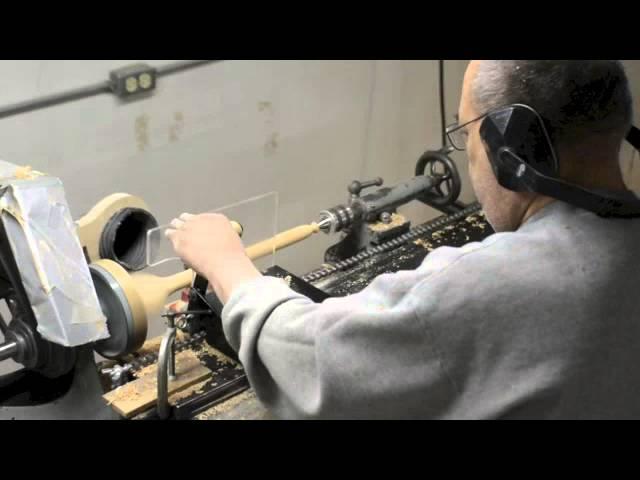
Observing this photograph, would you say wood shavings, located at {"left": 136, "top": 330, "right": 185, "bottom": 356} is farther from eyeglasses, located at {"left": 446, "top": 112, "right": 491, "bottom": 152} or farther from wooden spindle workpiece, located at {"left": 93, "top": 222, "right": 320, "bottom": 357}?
eyeglasses, located at {"left": 446, "top": 112, "right": 491, "bottom": 152}

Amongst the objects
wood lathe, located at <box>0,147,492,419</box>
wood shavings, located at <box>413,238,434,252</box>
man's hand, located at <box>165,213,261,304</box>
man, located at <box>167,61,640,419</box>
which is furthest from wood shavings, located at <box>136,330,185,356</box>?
wood shavings, located at <box>413,238,434,252</box>

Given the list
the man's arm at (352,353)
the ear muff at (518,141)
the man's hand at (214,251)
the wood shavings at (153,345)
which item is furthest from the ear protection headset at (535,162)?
the wood shavings at (153,345)

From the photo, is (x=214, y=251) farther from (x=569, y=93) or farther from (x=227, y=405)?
(x=569, y=93)

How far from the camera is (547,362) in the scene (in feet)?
2.63

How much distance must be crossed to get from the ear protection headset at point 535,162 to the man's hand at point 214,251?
0.41 m

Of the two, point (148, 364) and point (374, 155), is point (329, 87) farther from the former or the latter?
point (148, 364)

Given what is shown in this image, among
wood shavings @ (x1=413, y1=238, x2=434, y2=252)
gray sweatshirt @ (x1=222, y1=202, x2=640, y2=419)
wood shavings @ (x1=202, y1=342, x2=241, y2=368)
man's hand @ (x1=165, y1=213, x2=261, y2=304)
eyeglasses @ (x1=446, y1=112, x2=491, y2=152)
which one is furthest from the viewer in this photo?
wood shavings @ (x1=413, y1=238, x2=434, y2=252)

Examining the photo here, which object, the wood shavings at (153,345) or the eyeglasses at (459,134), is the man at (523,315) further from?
the wood shavings at (153,345)

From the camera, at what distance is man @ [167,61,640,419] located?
2.63ft

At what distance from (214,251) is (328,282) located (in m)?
0.42

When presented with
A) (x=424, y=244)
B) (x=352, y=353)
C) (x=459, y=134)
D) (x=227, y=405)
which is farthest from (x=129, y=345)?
(x=424, y=244)

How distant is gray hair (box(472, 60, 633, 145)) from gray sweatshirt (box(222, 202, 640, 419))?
0.33 ft

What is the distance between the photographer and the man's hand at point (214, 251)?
1051mm
